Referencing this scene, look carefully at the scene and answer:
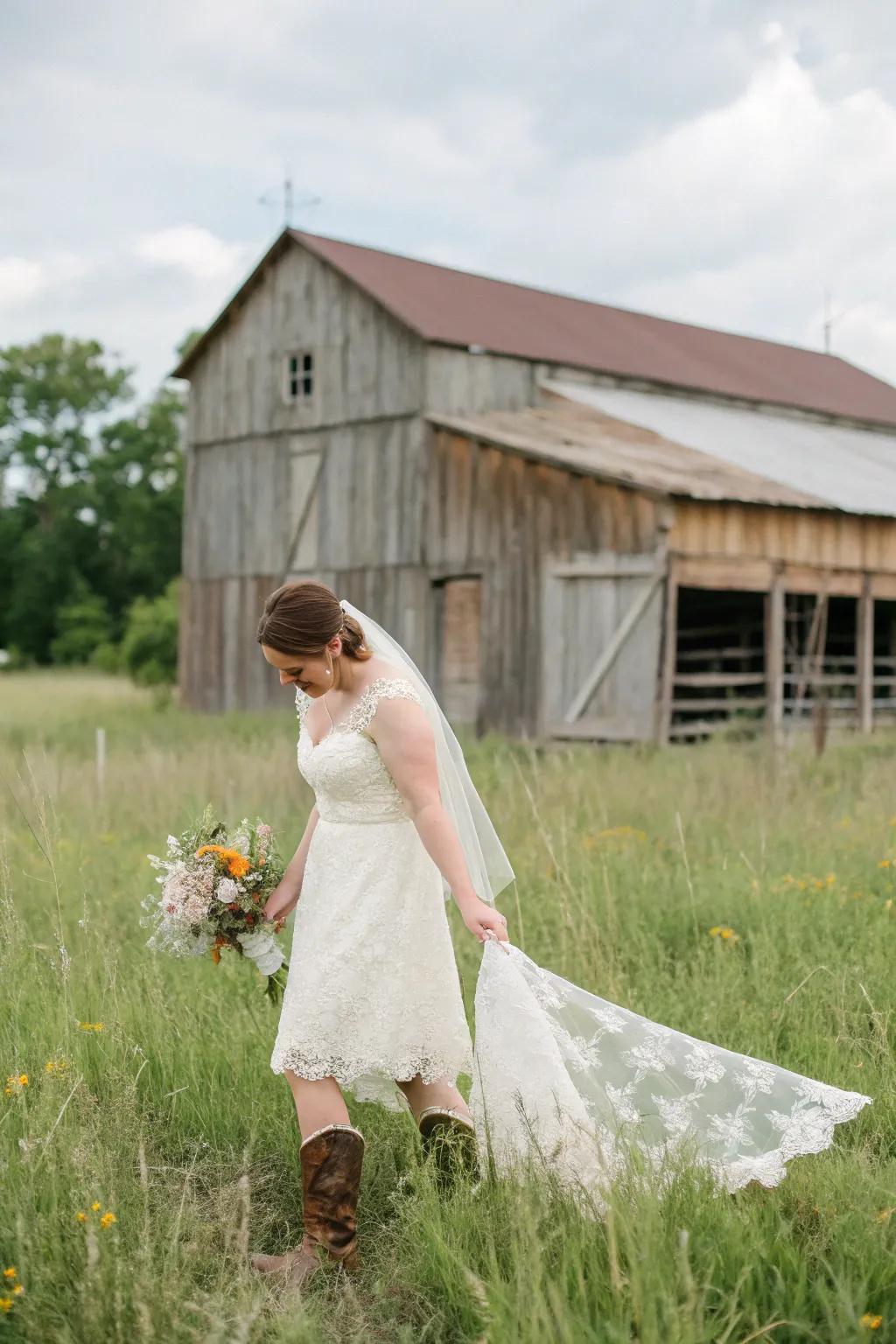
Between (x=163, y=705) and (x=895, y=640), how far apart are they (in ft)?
39.5

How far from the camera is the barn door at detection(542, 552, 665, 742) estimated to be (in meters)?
15.6

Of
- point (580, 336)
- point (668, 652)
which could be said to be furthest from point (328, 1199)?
point (580, 336)

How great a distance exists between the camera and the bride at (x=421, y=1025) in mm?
3648

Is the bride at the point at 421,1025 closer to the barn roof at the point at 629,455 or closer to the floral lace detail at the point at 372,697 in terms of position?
the floral lace detail at the point at 372,697

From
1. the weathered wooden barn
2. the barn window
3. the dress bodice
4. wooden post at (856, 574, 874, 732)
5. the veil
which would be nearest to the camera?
the dress bodice

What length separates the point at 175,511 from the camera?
2039 inches

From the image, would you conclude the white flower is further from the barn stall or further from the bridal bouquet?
the barn stall

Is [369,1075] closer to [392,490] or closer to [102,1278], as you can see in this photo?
[102,1278]

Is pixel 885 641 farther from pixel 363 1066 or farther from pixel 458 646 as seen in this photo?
pixel 363 1066

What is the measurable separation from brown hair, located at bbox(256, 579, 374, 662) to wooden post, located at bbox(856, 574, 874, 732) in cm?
1528

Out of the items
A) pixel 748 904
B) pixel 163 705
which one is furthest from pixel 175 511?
pixel 748 904

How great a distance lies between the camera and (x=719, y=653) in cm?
1827

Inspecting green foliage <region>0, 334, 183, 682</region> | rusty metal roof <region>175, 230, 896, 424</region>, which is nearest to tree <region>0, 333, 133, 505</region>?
green foliage <region>0, 334, 183, 682</region>

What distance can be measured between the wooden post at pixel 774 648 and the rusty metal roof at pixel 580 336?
5.24 m
